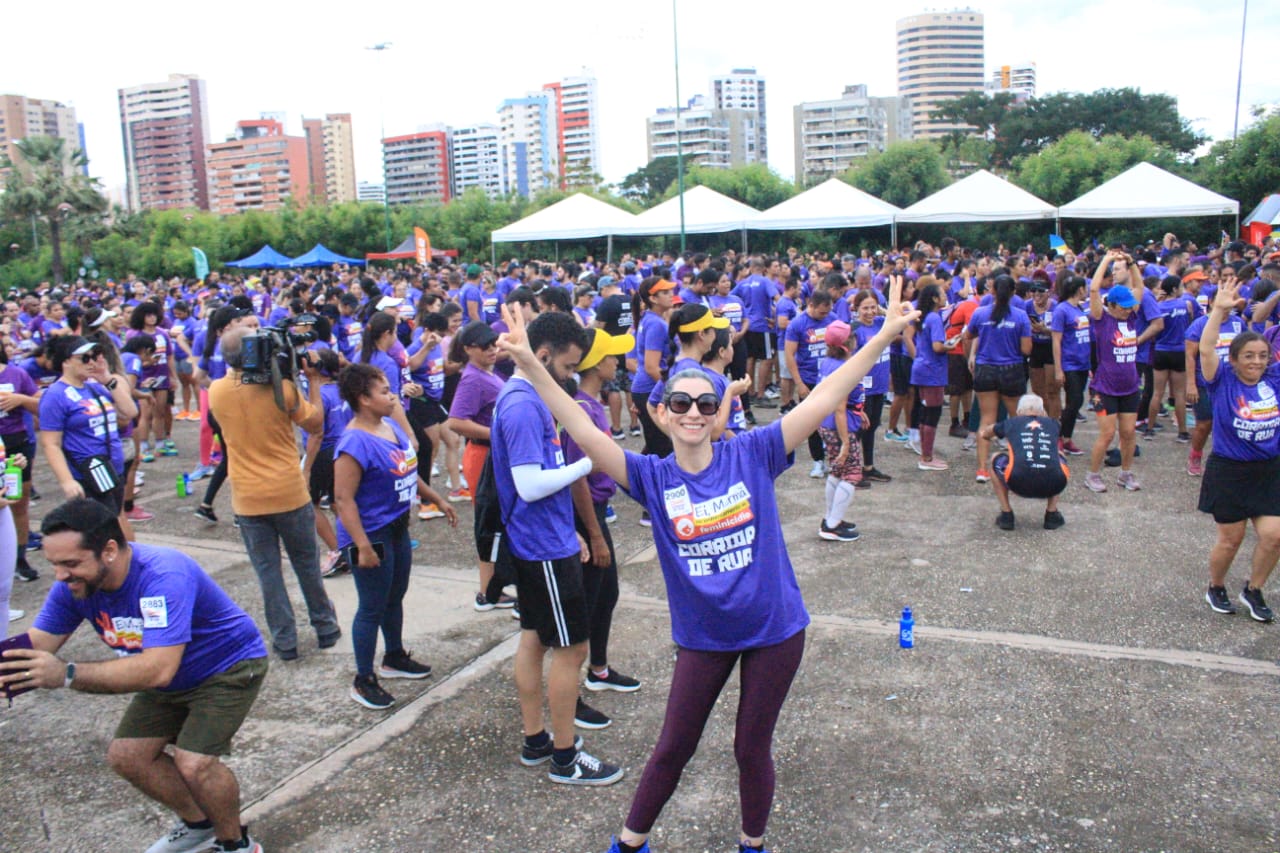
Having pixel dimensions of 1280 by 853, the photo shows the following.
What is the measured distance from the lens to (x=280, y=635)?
5.23 m

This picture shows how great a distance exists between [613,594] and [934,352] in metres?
5.39

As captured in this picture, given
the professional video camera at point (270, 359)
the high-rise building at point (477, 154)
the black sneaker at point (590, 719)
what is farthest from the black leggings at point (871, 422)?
the high-rise building at point (477, 154)

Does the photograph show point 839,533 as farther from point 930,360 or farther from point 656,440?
point 930,360

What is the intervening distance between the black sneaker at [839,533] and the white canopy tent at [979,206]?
17698mm

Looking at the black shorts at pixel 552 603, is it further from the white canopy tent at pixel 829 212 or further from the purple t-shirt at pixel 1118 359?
the white canopy tent at pixel 829 212

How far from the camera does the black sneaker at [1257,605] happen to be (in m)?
5.24

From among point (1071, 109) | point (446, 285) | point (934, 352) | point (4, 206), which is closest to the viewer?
point (934, 352)

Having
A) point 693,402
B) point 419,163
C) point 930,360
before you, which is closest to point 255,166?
point 419,163

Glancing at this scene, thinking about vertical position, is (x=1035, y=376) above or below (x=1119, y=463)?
above

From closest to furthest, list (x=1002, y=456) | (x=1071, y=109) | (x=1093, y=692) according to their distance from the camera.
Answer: (x=1093, y=692) → (x=1002, y=456) → (x=1071, y=109)

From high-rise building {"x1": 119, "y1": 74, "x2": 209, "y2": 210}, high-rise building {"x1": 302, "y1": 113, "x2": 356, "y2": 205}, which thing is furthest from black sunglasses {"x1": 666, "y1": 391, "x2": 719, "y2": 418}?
high-rise building {"x1": 302, "y1": 113, "x2": 356, "y2": 205}

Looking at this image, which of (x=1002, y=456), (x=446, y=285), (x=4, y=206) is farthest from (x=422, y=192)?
(x=1002, y=456)

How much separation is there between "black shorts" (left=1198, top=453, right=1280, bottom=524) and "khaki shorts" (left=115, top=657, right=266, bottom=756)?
16.4ft

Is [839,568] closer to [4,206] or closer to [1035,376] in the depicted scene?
[1035,376]
